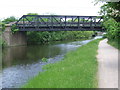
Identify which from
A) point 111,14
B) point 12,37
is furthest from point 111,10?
point 12,37

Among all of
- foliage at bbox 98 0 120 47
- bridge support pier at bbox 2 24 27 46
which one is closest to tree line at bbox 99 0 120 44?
foliage at bbox 98 0 120 47

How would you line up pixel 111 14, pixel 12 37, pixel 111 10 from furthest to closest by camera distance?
1. pixel 12 37
2. pixel 111 14
3. pixel 111 10

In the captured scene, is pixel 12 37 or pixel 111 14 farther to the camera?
pixel 12 37

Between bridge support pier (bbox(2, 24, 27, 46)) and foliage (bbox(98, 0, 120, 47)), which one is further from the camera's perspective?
bridge support pier (bbox(2, 24, 27, 46))

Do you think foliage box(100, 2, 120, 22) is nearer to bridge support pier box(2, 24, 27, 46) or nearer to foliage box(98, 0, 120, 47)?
foliage box(98, 0, 120, 47)

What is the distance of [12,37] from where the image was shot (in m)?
50.9

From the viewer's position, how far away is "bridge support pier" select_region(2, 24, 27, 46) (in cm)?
4959

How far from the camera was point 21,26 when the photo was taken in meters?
52.1

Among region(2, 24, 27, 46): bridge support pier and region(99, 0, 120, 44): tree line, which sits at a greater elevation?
region(99, 0, 120, 44): tree line

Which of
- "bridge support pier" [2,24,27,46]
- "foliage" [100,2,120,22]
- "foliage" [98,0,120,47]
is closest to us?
"foliage" [98,0,120,47]

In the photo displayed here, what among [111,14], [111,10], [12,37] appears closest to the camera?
[111,10]

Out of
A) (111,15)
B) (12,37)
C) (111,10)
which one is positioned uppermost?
(111,10)

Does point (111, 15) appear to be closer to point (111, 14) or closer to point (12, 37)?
point (111, 14)

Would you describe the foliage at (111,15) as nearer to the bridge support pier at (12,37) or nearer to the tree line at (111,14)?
the tree line at (111,14)
